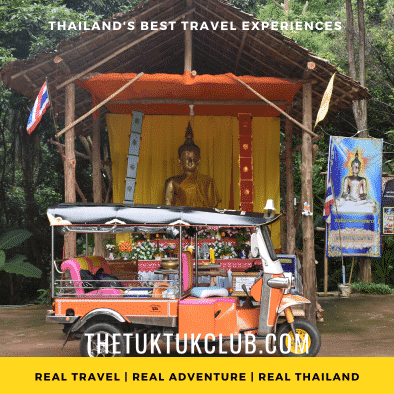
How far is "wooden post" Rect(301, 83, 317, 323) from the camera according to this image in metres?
9.61

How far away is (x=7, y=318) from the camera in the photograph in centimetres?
1191

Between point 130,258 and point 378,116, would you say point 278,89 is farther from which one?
point 378,116

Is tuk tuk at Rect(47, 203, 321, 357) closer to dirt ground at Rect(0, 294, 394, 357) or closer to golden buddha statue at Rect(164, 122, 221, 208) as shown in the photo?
dirt ground at Rect(0, 294, 394, 357)

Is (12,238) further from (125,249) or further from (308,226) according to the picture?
(308,226)

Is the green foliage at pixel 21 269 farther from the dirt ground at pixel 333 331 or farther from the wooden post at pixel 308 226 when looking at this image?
the wooden post at pixel 308 226

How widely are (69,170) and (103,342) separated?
3.76 meters

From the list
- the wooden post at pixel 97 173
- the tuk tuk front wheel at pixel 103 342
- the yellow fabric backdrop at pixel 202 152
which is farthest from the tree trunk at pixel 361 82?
the tuk tuk front wheel at pixel 103 342

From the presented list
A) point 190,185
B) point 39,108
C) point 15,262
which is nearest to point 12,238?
point 15,262

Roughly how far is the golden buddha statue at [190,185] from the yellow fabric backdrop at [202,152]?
0.29 metres

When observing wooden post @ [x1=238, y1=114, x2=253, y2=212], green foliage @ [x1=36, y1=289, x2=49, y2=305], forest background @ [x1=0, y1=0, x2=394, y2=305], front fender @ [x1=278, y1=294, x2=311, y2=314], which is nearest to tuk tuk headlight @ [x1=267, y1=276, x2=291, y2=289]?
front fender @ [x1=278, y1=294, x2=311, y2=314]

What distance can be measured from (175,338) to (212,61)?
741 cm

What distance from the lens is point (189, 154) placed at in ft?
43.0

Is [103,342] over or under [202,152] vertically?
under

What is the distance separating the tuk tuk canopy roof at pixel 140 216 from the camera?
22.7ft
